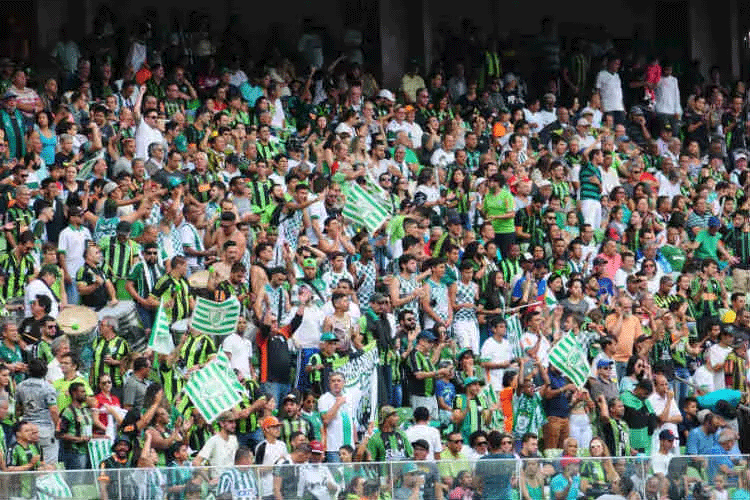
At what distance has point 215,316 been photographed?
18797 mm

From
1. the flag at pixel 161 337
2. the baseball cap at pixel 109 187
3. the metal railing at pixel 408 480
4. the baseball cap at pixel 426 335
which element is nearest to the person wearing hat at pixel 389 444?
the metal railing at pixel 408 480

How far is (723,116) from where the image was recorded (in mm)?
29203

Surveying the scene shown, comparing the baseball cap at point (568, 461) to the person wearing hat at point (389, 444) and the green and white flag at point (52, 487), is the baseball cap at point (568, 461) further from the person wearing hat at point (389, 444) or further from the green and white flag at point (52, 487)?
the green and white flag at point (52, 487)

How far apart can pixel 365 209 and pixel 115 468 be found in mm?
6056

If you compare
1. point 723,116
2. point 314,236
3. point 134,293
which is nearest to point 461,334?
point 314,236

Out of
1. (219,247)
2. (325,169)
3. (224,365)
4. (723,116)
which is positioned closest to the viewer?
(224,365)

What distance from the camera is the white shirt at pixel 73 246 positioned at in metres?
19.5

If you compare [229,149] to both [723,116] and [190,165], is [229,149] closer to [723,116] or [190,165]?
[190,165]

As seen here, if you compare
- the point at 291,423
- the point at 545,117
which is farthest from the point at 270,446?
the point at 545,117

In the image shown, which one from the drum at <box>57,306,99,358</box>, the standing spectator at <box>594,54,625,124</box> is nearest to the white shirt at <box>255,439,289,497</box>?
the drum at <box>57,306,99,358</box>

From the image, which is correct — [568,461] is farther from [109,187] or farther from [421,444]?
[109,187]

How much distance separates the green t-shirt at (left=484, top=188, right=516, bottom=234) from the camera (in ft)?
74.4

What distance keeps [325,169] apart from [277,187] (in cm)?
156

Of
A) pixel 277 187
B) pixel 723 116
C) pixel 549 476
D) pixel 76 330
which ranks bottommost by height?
pixel 549 476
